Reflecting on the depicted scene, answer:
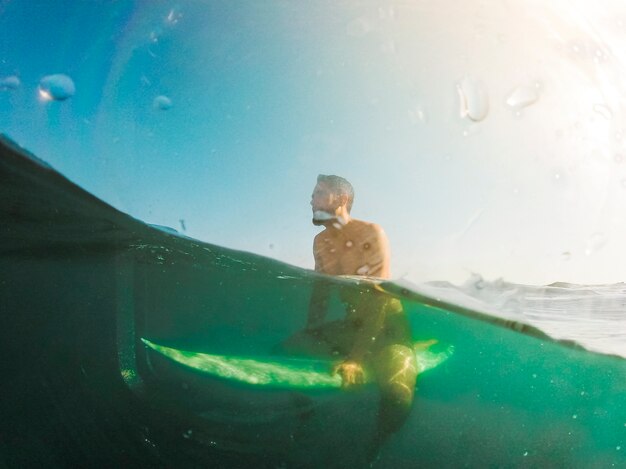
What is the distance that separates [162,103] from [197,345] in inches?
99.3

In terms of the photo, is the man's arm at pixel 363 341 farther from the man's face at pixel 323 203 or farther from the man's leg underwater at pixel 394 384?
the man's face at pixel 323 203

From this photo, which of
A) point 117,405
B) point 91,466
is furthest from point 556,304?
point 91,466

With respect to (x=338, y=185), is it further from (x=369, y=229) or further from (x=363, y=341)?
(x=363, y=341)

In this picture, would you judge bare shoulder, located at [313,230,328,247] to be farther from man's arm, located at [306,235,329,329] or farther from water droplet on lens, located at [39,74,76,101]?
water droplet on lens, located at [39,74,76,101]

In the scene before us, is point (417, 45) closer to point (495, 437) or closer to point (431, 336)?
point (431, 336)

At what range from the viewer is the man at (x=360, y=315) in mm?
2283

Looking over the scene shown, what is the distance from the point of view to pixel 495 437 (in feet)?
16.7

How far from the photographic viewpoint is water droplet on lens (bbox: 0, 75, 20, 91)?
2.51 metres

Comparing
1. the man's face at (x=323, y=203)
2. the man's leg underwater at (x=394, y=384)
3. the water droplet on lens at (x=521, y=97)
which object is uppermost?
the water droplet on lens at (x=521, y=97)

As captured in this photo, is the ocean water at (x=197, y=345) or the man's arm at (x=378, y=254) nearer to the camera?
the man's arm at (x=378, y=254)

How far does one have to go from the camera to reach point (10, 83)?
251 cm

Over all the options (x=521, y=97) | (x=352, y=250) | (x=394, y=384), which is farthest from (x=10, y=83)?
(x=394, y=384)

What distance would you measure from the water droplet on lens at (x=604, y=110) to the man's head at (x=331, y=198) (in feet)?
5.65

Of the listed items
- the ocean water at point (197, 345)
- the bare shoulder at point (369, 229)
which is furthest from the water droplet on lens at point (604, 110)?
the bare shoulder at point (369, 229)
